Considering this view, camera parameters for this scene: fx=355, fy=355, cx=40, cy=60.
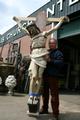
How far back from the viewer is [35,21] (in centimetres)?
755

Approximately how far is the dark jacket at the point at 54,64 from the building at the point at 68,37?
604 centimetres

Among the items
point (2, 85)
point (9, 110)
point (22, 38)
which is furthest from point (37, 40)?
point (22, 38)

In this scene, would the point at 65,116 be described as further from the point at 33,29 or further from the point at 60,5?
the point at 60,5

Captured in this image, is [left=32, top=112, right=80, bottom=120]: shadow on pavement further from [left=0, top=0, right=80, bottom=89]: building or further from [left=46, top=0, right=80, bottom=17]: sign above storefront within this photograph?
[left=46, top=0, right=80, bottom=17]: sign above storefront

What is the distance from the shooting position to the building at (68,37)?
13.8 metres

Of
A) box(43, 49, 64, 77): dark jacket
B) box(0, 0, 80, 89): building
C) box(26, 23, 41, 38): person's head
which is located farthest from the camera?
box(0, 0, 80, 89): building

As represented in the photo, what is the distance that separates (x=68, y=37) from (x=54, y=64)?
27.0 ft

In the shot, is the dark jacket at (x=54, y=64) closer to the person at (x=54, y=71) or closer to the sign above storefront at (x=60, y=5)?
the person at (x=54, y=71)

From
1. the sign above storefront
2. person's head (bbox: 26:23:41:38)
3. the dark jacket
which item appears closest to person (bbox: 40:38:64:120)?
the dark jacket

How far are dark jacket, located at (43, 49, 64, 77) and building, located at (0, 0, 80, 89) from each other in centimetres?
604

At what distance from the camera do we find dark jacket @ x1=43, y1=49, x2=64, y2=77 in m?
6.77

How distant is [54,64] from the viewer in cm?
679

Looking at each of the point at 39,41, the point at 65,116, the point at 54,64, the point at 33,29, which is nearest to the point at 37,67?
the point at 54,64

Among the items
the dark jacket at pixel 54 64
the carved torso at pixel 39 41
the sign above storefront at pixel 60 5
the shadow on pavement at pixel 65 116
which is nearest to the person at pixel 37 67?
the carved torso at pixel 39 41
